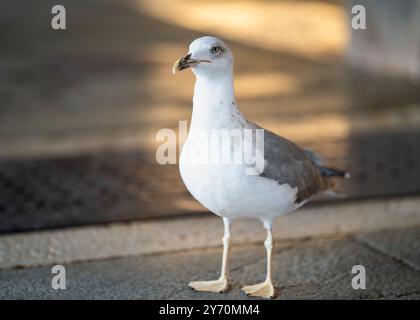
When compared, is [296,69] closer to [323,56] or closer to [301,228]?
[323,56]

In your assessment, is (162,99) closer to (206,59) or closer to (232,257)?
(232,257)

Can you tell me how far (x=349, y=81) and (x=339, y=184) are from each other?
3.96 metres

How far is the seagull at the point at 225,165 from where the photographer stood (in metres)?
4.39

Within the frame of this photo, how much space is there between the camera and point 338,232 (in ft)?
19.2

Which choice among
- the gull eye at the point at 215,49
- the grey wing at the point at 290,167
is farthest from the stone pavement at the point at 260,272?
the gull eye at the point at 215,49

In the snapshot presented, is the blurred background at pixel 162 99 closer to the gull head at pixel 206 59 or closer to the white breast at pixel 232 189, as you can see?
the white breast at pixel 232 189

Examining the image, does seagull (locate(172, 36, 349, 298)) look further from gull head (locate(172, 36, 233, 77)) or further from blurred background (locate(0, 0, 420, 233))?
blurred background (locate(0, 0, 420, 233))

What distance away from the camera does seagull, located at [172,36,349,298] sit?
4.39 m

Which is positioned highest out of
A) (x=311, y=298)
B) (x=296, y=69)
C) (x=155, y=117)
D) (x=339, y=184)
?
(x=296, y=69)

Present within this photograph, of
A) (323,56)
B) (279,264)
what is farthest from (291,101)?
(279,264)

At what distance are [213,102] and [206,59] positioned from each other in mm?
239

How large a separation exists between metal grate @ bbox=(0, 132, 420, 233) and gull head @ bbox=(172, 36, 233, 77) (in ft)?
6.58

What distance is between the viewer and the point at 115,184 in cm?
702

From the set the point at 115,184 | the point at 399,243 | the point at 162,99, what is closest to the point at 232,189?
the point at 399,243
